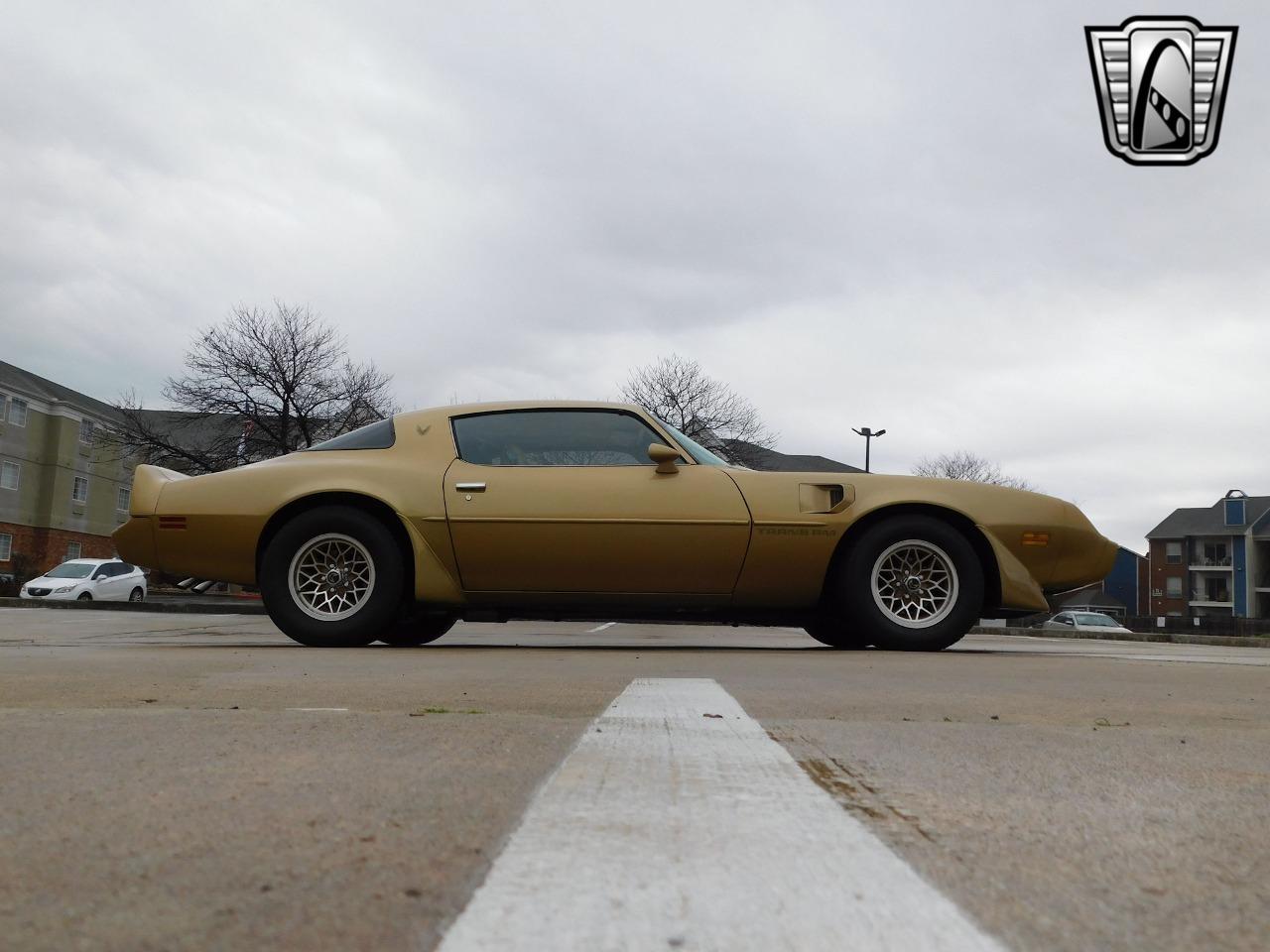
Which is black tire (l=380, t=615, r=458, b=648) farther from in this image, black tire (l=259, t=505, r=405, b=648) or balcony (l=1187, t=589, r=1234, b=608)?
balcony (l=1187, t=589, r=1234, b=608)

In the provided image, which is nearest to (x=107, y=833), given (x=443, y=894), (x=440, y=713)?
(x=443, y=894)

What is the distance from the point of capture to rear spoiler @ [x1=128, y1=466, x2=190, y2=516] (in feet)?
21.0

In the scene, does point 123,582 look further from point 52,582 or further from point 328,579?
point 328,579

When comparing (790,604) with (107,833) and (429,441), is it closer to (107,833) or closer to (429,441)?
(429,441)

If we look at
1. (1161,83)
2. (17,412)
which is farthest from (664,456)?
(17,412)

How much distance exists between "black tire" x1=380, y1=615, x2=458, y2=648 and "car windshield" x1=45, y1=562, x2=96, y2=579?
2227cm

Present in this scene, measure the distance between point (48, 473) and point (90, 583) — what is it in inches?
1404

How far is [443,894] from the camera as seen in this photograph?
119cm

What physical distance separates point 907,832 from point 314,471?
17.4ft

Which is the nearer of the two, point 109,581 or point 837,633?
point 837,633

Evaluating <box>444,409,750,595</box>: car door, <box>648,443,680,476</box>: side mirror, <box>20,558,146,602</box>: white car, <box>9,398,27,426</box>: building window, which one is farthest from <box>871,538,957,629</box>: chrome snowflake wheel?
<box>9,398,27,426</box>: building window

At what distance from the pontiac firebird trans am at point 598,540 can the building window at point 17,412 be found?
2171 inches

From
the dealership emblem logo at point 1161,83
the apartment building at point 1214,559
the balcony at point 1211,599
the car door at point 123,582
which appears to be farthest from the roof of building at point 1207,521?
the dealership emblem logo at point 1161,83

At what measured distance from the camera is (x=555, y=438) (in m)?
6.58
